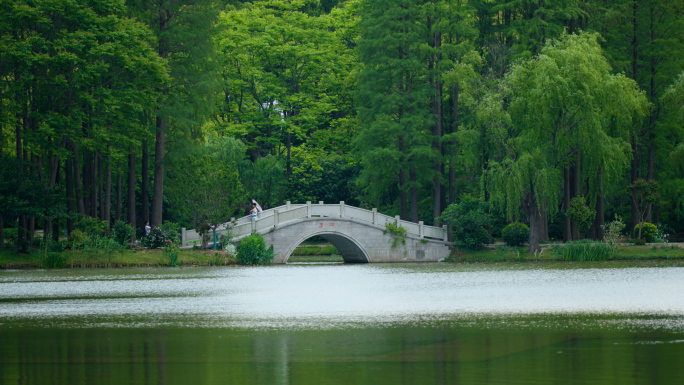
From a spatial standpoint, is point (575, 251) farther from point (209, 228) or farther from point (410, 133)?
point (209, 228)

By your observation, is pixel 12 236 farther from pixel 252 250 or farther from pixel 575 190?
pixel 575 190

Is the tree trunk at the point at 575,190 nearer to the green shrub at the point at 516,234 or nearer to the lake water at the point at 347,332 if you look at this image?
the green shrub at the point at 516,234

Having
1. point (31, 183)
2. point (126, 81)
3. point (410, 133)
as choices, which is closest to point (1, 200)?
point (31, 183)

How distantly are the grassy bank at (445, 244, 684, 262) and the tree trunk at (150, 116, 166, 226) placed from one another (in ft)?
46.5

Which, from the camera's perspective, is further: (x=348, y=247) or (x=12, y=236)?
(x=348, y=247)

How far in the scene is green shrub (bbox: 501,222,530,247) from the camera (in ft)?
128

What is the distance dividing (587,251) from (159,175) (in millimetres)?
20079

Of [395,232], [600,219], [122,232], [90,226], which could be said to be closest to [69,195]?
[90,226]

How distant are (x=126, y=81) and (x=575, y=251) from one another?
21295 millimetres

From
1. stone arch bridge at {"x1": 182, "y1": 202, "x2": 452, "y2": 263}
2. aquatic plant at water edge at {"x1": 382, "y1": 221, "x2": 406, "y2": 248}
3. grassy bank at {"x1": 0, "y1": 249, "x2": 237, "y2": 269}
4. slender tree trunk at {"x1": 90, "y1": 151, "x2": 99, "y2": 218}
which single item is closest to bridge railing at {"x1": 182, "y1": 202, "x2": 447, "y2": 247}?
stone arch bridge at {"x1": 182, "y1": 202, "x2": 452, "y2": 263}

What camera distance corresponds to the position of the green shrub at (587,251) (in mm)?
36406

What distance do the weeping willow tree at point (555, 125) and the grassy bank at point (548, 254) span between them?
28.6 inches

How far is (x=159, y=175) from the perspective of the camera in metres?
40.0

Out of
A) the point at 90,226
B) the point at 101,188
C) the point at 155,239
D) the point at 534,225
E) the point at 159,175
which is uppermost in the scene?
the point at 159,175
